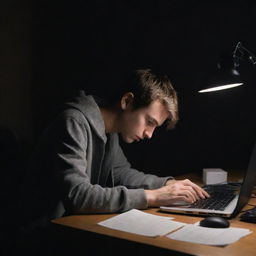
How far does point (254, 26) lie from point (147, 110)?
104 cm

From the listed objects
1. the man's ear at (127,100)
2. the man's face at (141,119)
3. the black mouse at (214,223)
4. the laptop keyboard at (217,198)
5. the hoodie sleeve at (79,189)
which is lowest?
the laptop keyboard at (217,198)

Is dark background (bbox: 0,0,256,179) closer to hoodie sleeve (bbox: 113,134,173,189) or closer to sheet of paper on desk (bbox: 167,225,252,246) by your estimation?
hoodie sleeve (bbox: 113,134,173,189)

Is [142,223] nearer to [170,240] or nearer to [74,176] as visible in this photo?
[170,240]

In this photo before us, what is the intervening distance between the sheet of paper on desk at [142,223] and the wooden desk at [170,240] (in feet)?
0.09

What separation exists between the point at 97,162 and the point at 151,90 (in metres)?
0.38

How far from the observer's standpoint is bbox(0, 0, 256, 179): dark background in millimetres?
2320

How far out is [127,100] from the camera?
165cm

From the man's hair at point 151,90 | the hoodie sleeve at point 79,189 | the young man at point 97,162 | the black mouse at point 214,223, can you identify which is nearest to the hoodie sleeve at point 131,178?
the young man at point 97,162

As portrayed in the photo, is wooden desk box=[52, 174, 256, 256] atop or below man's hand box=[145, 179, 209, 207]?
below

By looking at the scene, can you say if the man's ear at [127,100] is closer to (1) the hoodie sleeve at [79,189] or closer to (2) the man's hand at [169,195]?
(1) the hoodie sleeve at [79,189]

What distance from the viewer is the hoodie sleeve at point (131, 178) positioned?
1.69 metres

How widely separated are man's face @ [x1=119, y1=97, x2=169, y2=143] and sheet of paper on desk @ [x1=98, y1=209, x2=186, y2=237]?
20.3 inches

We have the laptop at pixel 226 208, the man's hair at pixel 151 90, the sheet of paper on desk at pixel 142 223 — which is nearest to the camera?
the sheet of paper on desk at pixel 142 223

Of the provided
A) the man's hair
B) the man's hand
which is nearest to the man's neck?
the man's hair
